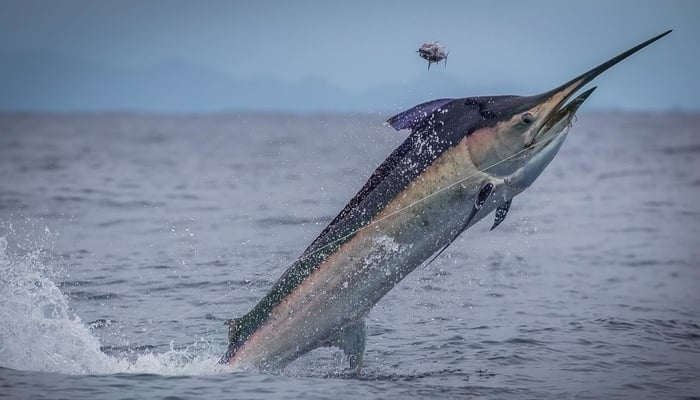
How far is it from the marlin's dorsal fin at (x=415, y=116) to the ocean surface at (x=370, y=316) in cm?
81

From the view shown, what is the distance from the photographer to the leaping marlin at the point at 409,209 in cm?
709

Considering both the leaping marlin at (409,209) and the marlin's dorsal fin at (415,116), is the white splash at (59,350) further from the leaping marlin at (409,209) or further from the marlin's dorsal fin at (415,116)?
the marlin's dorsal fin at (415,116)

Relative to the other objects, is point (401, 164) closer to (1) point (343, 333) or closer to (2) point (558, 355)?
(1) point (343, 333)

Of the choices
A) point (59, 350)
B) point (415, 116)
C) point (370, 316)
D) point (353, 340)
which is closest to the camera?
point (415, 116)

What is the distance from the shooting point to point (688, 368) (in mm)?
9242

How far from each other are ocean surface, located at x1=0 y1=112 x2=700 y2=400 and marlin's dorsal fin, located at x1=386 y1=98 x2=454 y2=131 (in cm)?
81

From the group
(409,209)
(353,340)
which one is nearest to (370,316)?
(353,340)

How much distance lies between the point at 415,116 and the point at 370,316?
14.3 feet

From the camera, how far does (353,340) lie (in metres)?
7.97

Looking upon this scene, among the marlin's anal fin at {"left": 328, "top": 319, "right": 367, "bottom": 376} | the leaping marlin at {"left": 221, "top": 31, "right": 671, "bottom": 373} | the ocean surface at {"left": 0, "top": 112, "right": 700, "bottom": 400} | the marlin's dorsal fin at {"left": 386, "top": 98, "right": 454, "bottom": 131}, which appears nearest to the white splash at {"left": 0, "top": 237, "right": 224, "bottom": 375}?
the ocean surface at {"left": 0, "top": 112, "right": 700, "bottom": 400}

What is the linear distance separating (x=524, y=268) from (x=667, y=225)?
7311 millimetres

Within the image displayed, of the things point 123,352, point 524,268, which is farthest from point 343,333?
point 524,268

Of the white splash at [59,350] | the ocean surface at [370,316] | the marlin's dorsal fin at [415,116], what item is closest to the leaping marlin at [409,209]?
the marlin's dorsal fin at [415,116]

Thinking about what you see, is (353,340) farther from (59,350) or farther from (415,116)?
(59,350)
